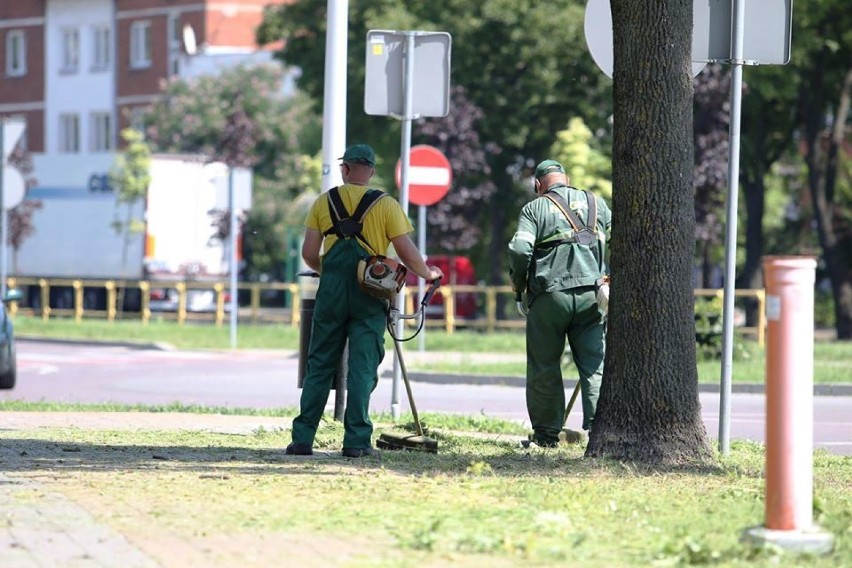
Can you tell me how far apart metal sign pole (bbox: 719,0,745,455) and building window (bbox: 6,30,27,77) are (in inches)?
2471

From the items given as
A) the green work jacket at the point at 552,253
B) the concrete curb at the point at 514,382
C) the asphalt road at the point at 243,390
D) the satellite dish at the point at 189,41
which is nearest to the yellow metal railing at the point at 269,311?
the asphalt road at the point at 243,390

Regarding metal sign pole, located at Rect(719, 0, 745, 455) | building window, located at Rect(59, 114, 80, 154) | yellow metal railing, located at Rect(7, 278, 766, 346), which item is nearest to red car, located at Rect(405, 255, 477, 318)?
yellow metal railing, located at Rect(7, 278, 766, 346)

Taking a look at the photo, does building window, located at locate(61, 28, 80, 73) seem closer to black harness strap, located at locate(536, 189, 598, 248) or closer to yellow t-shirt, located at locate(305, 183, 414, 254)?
black harness strap, located at locate(536, 189, 598, 248)

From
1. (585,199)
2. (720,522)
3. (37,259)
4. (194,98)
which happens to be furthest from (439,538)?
(194,98)

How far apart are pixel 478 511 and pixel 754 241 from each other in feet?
103

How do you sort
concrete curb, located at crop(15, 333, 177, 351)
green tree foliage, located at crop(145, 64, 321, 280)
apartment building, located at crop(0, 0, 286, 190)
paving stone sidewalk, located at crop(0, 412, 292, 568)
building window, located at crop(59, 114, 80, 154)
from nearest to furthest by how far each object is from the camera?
paving stone sidewalk, located at crop(0, 412, 292, 568), concrete curb, located at crop(15, 333, 177, 351), green tree foliage, located at crop(145, 64, 321, 280), apartment building, located at crop(0, 0, 286, 190), building window, located at crop(59, 114, 80, 154)

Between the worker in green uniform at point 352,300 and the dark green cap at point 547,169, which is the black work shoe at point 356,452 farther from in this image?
the dark green cap at point 547,169

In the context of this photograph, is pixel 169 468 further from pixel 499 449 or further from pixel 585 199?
pixel 585 199

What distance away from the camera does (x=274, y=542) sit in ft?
22.2

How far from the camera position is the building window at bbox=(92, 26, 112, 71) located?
67.4 m

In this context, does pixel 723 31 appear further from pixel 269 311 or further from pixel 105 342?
pixel 269 311

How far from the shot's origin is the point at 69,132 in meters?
69.0

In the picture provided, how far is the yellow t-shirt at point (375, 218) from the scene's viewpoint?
395 inches

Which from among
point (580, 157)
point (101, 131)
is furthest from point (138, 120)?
point (580, 157)
